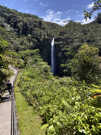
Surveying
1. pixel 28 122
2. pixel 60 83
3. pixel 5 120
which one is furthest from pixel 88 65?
pixel 5 120

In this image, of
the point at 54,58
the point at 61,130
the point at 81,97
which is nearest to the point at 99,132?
the point at 61,130

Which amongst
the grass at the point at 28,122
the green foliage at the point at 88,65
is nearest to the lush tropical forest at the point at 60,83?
the green foliage at the point at 88,65

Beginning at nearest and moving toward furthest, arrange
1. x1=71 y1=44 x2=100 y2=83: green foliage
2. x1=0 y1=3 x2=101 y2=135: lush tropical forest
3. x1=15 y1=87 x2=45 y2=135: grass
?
x1=0 y1=3 x2=101 y2=135: lush tropical forest → x1=15 y1=87 x2=45 y2=135: grass → x1=71 y1=44 x2=100 y2=83: green foliage

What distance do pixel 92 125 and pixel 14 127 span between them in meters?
3.17

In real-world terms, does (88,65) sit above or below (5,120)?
above

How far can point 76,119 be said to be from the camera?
2.33 meters

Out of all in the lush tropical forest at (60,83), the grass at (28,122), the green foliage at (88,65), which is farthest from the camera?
the green foliage at (88,65)

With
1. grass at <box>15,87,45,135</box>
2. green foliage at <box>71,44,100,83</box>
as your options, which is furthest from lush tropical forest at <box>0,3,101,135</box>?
grass at <box>15,87,45,135</box>

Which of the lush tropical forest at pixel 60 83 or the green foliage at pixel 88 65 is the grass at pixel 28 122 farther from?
the green foliage at pixel 88 65

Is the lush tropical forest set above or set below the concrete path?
above

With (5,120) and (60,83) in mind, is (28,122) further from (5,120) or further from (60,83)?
(60,83)

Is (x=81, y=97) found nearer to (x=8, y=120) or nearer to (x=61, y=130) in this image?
(x=61, y=130)

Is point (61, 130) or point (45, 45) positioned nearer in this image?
point (61, 130)

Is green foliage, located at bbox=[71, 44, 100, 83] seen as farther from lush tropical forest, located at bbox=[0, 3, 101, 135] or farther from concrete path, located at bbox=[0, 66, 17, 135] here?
concrete path, located at bbox=[0, 66, 17, 135]
